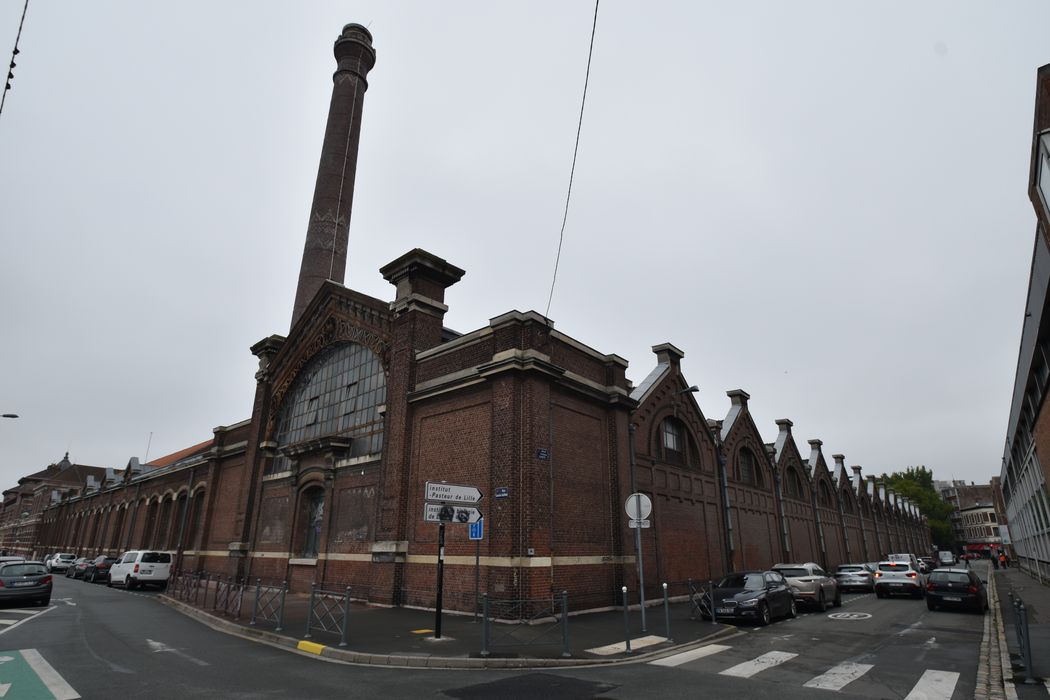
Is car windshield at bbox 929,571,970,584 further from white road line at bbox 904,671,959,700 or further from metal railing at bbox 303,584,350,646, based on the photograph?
metal railing at bbox 303,584,350,646

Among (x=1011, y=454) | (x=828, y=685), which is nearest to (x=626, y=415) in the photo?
(x=828, y=685)

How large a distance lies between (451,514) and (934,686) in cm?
808

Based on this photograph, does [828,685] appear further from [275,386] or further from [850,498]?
[850,498]

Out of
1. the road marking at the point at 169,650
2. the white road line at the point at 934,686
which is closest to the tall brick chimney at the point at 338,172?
the road marking at the point at 169,650

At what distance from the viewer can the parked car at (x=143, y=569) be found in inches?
1038

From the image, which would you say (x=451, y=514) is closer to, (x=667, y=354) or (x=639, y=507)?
(x=639, y=507)

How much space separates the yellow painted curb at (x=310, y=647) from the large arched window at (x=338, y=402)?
28.5ft

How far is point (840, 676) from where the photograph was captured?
8.98m

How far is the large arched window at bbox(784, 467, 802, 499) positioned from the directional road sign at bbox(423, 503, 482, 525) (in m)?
28.9

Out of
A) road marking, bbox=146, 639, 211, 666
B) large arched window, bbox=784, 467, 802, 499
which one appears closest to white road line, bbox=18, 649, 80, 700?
road marking, bbox=146, 639, 211, 666

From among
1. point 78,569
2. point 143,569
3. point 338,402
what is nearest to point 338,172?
point 338,402

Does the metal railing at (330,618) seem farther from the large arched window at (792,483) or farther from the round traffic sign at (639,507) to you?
the large arched window at (792,483)

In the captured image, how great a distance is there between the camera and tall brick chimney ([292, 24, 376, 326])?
33625mm

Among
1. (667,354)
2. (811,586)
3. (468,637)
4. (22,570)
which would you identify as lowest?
(468,637)
